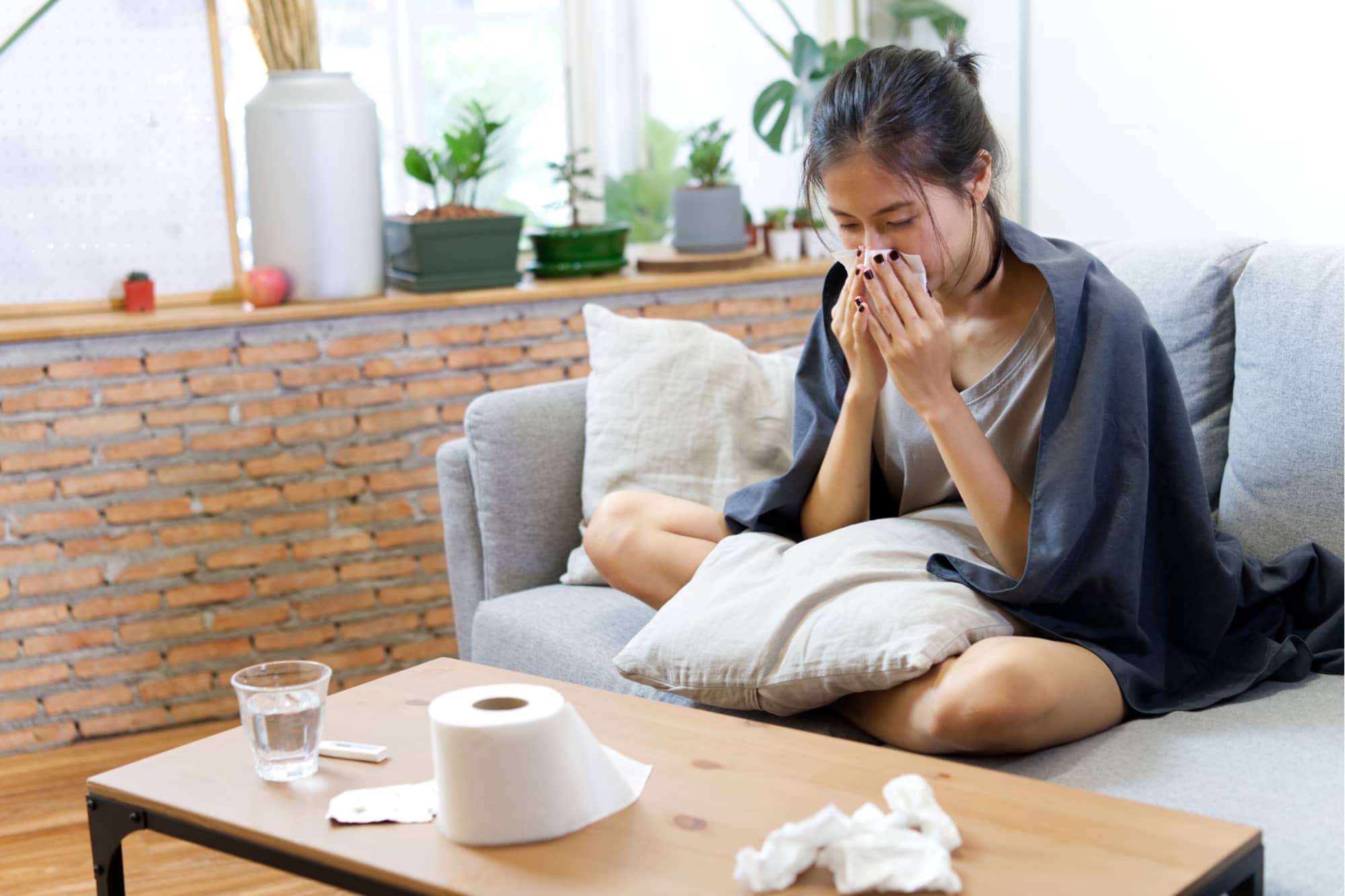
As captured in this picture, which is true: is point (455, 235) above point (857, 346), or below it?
above

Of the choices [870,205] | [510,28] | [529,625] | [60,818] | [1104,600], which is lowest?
[60,818]

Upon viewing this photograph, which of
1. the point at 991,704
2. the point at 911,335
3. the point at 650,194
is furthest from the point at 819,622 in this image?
the point at 650,194

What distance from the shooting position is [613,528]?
1814mm

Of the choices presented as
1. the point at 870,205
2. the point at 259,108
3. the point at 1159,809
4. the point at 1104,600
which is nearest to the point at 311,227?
the point at 259,108

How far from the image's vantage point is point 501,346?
2801 mm

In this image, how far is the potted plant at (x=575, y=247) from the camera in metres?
2.95

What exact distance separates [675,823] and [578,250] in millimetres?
2055

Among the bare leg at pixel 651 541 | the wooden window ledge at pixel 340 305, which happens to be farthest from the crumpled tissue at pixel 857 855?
the wooden window ledge at pixel 340 305

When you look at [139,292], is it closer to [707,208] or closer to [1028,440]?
[707,208]

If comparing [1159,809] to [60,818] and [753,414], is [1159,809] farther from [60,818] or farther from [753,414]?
[60,818]

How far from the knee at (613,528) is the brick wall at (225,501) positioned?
99 cm

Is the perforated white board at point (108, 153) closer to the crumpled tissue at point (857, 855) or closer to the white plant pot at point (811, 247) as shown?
the white plant pot at point (811, 247)

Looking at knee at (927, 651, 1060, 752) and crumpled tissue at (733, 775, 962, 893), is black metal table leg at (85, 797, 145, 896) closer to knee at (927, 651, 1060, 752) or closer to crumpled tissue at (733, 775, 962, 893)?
crumpled tissue at (733, 775, 962, 893)

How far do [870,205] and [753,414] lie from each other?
0.66 meters
